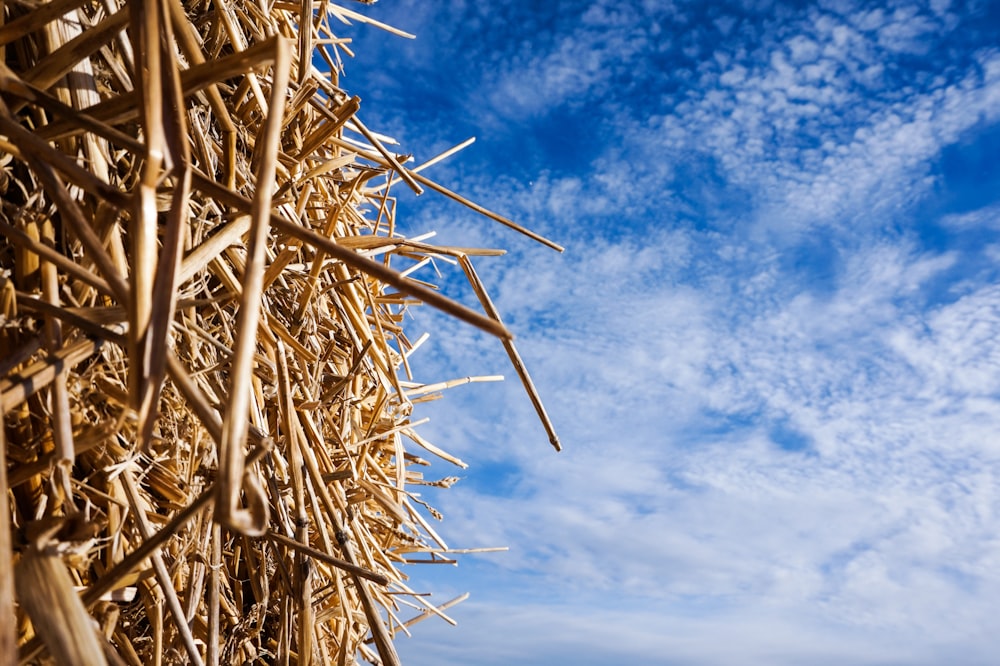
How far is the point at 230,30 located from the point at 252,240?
1.80 ft

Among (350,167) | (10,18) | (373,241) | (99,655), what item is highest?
(350,167)

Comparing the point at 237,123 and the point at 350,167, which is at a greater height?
the point at 350,167

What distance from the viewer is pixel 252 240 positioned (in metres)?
0.44

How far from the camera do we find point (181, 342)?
33.0 inches

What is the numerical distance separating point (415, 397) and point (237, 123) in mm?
668

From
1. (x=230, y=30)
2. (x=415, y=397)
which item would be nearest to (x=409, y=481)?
(x=415, y=397)

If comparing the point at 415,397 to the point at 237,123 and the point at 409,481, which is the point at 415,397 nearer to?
the point at 409,481

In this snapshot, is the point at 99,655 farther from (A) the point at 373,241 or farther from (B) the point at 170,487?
(A) the point at 373,241

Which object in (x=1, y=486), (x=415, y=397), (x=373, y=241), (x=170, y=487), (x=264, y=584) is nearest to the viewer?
(x=1, y=486)

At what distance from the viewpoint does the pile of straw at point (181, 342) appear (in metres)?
0.47

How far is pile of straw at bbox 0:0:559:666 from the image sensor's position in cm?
47

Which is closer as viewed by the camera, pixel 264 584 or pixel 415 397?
pixel 264 584

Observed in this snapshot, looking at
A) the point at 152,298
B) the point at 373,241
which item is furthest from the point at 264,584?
the point at 152,298

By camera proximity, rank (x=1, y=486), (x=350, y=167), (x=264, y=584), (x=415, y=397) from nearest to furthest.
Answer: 1. (x=1, y=486)
2. (x=264, y=584)
3. (x=350, y=167)
4. (x=415, y=397)
